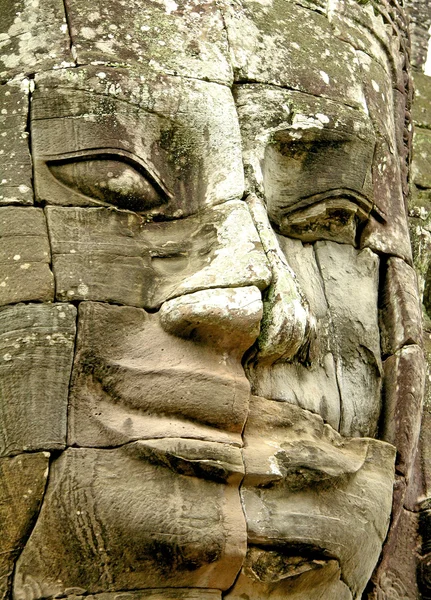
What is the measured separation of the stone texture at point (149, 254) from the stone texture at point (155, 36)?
2.20 feet

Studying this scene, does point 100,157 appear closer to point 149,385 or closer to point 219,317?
point 219,317

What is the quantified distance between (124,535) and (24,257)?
1.14 metres

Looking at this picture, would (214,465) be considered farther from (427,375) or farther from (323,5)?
(323,5)

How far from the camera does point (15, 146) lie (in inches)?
194

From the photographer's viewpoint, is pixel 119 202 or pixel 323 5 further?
pixel 323 5

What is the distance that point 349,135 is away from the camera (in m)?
5.45

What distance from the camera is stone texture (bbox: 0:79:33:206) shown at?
4832 mm

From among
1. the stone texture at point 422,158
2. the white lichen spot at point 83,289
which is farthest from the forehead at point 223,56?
the stone texture at point 422,158

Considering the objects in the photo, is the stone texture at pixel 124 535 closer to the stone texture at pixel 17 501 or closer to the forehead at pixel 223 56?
the stone texture at pixel 17 501

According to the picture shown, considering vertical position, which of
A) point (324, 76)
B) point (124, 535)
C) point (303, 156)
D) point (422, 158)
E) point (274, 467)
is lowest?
point (124, 535)

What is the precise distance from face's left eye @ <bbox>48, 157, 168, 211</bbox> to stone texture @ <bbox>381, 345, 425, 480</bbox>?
138 cm

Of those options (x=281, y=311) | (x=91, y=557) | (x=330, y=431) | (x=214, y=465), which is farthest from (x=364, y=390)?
(x=91, y=557)

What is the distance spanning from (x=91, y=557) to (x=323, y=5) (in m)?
3.03

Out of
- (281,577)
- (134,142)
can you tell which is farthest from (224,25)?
(281,577)
